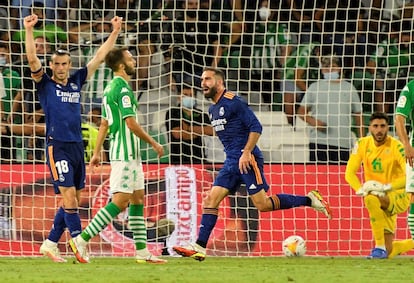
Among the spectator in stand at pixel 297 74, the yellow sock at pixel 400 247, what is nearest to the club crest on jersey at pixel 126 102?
the yellow sock at pixel 400 247

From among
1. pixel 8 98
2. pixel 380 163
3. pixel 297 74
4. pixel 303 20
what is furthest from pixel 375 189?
pixel 8 98

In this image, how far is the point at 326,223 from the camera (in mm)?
13133

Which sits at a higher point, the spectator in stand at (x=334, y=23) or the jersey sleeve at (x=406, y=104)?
the spectator in stand at (x=334, y=23)

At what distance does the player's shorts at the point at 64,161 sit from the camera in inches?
411

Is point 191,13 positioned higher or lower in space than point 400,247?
higher

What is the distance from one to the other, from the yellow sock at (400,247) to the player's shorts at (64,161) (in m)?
3.53

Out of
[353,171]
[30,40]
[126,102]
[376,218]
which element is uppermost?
[30,40]

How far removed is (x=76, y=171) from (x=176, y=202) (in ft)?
7.93

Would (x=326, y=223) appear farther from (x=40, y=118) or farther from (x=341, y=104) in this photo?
(x=40, y=118)

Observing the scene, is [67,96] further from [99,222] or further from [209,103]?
[209,103]

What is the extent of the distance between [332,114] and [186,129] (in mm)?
1807

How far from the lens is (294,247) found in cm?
1191

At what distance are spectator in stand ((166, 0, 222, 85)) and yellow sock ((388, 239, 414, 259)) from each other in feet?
11.1

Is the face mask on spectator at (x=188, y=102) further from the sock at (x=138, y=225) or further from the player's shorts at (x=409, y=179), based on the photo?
the player's shorts at (x=409, y=179)
